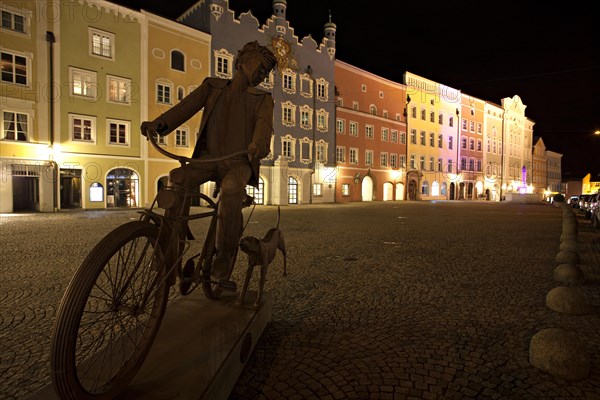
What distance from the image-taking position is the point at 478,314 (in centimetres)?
466

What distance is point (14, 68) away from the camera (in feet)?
69.4

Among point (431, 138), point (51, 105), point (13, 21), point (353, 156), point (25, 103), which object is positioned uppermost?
point (13, 21)

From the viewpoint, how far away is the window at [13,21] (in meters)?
20.8

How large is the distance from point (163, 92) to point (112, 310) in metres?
28.1

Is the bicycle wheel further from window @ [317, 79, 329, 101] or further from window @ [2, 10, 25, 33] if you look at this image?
window @ [317, 79, 329, 101]

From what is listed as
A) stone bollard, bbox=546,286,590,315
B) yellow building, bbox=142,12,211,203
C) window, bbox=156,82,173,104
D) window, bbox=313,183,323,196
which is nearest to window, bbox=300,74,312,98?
window, bbox=313,183,323,196

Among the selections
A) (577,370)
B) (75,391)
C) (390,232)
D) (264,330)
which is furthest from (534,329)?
(390,232)

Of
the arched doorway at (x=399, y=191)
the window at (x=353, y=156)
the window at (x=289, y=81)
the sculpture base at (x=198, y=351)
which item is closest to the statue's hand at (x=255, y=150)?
the sculpture base at (x=198, y=351)

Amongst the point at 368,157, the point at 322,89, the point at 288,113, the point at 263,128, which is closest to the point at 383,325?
the point at 263,128

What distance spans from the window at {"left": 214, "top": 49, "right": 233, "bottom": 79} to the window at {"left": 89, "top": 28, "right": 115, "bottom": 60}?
26.4 ft

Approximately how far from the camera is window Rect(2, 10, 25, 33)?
68.3 ft

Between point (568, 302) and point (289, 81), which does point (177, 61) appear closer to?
point (289, 81)

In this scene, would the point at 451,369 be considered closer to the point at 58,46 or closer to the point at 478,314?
the point at 478,314

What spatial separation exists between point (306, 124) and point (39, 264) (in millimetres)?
31198
